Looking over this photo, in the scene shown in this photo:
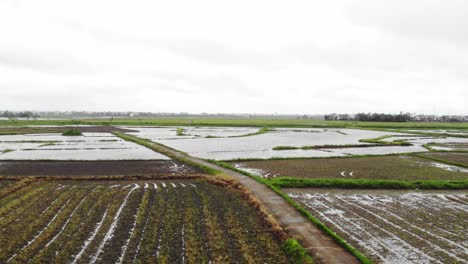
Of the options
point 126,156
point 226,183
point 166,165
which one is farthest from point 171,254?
point 126,156

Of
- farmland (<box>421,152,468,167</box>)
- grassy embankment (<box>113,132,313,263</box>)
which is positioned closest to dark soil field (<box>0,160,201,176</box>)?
grassy embankment (<box>113,132,313,263</box>)

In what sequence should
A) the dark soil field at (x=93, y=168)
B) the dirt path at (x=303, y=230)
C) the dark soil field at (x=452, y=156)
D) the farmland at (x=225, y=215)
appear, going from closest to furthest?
the dirt path at (x=303, y=230) → the farmland at (x=225, y=215) → the dark soil field at (x=93, y=168) → the dark soil field at (x=452, y=156)

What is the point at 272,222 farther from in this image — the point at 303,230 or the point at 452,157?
the point at 452,157

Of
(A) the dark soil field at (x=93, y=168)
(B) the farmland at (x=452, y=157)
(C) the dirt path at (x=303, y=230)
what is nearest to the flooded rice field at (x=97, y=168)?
(A) the dark soil field at (x=93, y=168)

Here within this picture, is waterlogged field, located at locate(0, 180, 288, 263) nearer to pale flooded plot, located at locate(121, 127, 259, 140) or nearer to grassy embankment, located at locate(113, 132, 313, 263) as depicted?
grassy embankment, located at locate(113, 132, 313, 263)

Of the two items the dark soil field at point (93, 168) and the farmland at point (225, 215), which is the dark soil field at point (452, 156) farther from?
the dark soil field at point (93, 168)

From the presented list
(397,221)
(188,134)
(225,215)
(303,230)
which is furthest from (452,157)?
(188,134)

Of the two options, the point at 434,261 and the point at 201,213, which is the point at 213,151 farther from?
the point at 434,261
